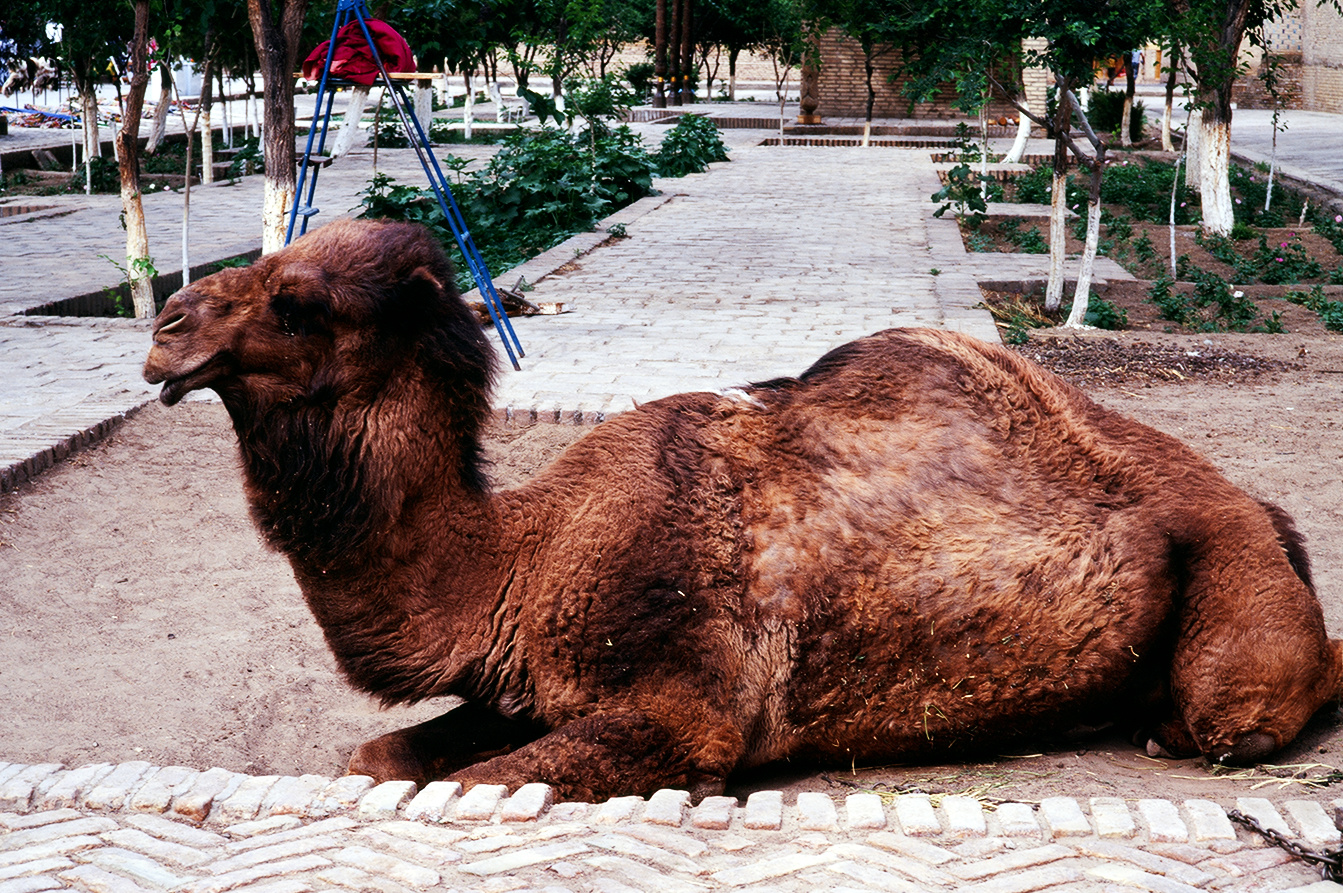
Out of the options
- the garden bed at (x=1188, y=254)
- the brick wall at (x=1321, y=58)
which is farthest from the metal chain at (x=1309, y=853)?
the brick wall at (x=1321, y=58)

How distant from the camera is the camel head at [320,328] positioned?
10.4 ft

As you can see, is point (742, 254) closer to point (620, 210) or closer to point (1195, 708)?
point (620, 210)

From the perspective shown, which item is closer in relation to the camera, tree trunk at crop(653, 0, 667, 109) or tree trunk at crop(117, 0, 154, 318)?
tree trunk at crop(117, 0, 154, 318)

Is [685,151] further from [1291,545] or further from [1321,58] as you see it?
[1321,58]

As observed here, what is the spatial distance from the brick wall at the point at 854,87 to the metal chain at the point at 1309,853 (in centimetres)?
3338

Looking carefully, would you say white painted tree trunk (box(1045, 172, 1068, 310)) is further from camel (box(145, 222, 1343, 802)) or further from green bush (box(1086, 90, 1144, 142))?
green bush (box(1086, 90, 1144, 142))

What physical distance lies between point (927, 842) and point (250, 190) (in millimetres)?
20308

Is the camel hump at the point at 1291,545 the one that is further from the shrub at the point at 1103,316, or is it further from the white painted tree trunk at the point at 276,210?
the white painted tree trunk at the point at 276,210

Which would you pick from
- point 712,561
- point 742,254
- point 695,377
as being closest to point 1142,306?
point 742,254

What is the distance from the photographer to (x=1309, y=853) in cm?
281

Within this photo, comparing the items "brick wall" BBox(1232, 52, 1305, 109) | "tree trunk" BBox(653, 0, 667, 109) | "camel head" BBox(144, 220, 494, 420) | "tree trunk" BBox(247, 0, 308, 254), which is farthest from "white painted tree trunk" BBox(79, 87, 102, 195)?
"brick wall" BBox(1232, 52, 1305, 109)

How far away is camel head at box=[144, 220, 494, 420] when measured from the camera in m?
3.17

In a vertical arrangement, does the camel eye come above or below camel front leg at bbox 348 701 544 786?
above

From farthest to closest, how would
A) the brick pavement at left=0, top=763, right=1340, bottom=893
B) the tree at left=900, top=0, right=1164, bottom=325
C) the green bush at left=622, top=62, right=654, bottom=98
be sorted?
the green bush at left=622, top=62, right=654, bottom=98
the tree at left=900, top=0, right=1164, bottom=325
the brick pavement at left=0, top=763, right=1340, bottom=893
